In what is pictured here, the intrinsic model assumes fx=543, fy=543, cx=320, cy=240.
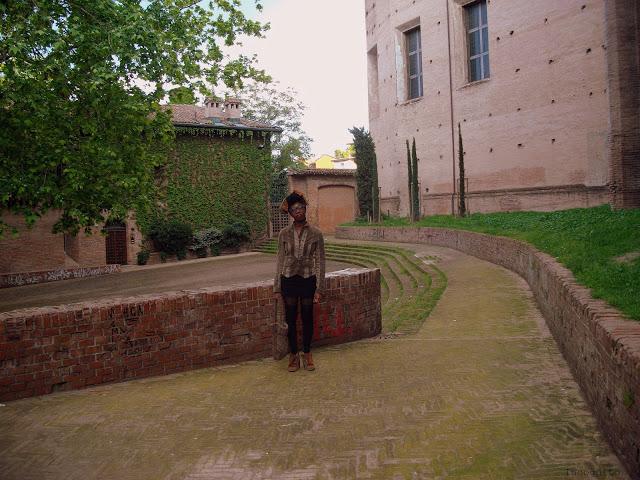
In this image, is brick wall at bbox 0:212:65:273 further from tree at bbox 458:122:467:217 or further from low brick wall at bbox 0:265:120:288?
tree at bbox 458:122:467:217

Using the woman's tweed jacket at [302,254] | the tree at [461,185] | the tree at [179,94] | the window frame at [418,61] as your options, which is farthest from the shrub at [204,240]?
the woman's tweed jacket at [302,254]

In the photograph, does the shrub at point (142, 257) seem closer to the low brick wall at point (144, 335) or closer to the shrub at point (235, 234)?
the shrub at point (235, 234)

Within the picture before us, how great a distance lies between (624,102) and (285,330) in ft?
54.1

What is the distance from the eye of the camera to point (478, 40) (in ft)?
87.6

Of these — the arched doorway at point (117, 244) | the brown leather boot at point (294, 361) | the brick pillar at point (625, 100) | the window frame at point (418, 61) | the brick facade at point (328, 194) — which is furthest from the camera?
the brick facade at point (328, 194)

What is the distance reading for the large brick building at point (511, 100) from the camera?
58.6ft

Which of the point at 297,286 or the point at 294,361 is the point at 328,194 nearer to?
the point at 297,286

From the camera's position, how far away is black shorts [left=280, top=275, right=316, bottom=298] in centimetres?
562

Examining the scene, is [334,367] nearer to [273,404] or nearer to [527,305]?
[273,404]

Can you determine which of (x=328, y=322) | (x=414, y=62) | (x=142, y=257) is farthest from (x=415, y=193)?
(x=328, y=322)

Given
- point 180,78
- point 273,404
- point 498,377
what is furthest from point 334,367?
point 180,78

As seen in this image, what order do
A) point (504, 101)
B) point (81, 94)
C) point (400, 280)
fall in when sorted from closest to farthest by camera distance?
point (81, 94), point (400, 280), point (504, 101)

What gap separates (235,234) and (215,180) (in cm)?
316

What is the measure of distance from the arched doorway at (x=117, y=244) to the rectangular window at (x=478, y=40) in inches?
739
